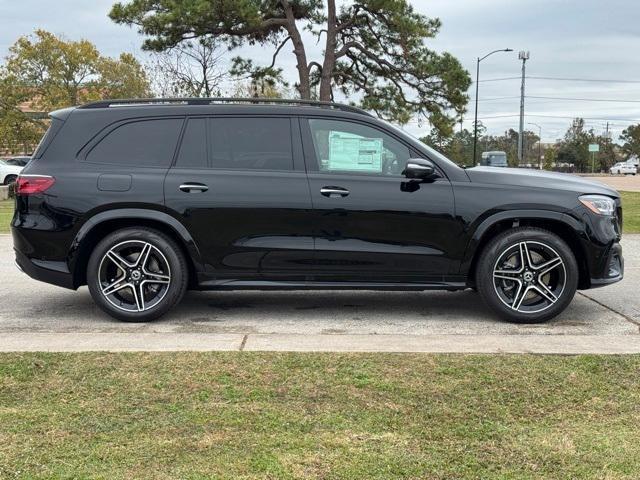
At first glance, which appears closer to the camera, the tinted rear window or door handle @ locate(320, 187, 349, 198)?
door handle @ locate(320, 187, 349, 198)

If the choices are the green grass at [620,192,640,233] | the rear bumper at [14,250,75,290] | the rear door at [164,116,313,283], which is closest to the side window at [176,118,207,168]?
the rear door at [164,116,313,283]

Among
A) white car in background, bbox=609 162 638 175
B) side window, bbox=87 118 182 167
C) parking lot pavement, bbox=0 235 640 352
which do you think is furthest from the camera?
white car in background, bbox=609 162 638 175

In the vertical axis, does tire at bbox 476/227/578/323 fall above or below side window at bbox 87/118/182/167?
below

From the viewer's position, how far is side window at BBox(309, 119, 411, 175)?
536 cm

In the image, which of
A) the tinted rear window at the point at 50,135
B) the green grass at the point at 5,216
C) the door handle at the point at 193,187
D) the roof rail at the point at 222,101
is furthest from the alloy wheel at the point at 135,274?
the green grass at the point at 5,216

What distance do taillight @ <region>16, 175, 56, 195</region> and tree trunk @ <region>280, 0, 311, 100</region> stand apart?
18.6 m

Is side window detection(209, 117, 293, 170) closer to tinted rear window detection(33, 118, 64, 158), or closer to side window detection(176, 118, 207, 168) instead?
side window detection(176, 118, 207, 168)

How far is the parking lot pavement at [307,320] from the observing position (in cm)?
474

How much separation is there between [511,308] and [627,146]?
105541 millimetres

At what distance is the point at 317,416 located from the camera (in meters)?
3.31

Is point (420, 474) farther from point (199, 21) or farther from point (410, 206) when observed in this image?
point (199, 21)

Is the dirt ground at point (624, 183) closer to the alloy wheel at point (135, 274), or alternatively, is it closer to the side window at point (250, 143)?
the side window at point (250, 143)

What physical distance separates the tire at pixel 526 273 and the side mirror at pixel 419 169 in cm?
80

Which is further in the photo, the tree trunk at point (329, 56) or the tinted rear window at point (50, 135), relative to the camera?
the tree trunk at point (329, 56)
